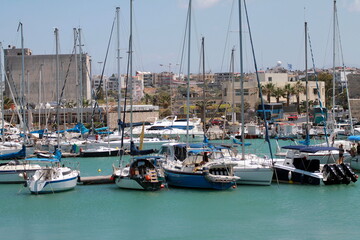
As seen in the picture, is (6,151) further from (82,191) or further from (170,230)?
(170,230)

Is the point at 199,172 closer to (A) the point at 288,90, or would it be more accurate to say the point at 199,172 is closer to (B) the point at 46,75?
(A) the point at 288,90

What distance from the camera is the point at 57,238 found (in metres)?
23.9

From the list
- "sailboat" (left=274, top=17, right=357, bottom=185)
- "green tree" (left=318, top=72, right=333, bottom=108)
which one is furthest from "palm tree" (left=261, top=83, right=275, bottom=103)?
"sailboat" (left=274, top=17, right=357, bottom=185)

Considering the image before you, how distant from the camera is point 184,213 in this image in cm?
2764

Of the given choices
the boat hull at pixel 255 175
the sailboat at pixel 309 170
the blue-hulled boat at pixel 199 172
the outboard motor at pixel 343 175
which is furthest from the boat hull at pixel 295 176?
the blue-hulled boat at pixel 199 172

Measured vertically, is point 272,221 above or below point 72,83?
below

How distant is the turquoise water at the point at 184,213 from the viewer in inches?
965

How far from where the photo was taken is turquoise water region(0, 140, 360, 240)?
24.5 meters

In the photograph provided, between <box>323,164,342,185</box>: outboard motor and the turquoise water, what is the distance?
418mm

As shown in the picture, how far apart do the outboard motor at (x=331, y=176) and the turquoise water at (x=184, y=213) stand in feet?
1.37

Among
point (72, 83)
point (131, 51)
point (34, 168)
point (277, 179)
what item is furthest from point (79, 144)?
point (72, 83)

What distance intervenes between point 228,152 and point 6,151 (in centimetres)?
2199

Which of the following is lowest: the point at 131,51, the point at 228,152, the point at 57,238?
the point at 57,238

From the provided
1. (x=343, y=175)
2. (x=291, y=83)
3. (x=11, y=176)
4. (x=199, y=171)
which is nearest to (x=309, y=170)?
(x=343, y=175)
